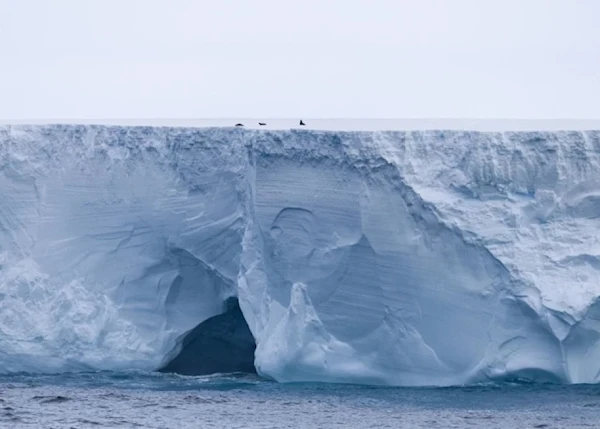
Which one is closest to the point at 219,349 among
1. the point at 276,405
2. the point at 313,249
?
the point at 313,249

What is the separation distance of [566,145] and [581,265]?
136 centimetres

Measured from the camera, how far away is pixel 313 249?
15828 millimetres

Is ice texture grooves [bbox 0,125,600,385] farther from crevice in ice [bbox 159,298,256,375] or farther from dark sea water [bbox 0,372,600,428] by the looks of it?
crevice in ice [bbox 159,298,256,375]

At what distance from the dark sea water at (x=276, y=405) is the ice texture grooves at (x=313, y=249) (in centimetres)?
32

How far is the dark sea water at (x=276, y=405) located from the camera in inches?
534

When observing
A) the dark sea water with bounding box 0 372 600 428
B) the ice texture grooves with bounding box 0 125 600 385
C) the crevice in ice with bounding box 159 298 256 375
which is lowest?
the dark sea water with bounding box 0 372 600 428

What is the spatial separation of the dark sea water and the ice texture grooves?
322 millimetres

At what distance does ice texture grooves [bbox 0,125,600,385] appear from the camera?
1510 cm

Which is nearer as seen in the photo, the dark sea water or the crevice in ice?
the dark sea water

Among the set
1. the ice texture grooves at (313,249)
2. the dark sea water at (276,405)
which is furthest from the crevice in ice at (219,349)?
the dark sea water at (276,405)

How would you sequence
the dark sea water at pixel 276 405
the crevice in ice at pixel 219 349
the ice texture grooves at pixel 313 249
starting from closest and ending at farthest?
the dark sea water at pixel 276 405
the ice texture grooves at pixel 313 249
the crevice in ice at pixel 219 349

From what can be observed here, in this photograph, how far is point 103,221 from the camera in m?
16.8

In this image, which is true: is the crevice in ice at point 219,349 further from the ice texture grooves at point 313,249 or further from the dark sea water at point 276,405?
the dark sea water at point 276,405

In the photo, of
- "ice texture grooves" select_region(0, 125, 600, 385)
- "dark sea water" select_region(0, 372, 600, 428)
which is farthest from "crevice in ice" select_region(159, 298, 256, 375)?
"dark sea water" select_region(0, 372, 600, 428)
